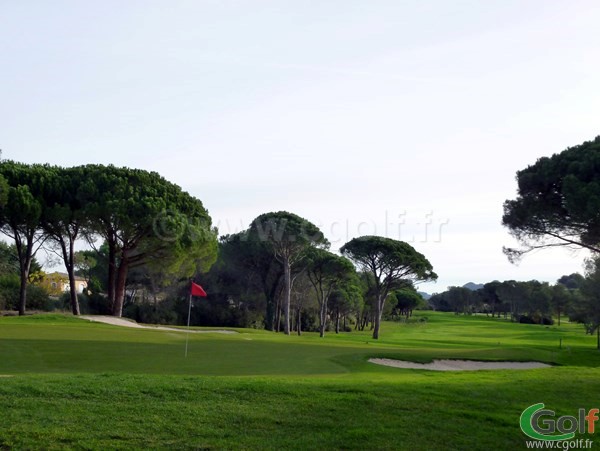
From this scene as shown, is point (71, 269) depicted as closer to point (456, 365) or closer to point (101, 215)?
point (101, 215)

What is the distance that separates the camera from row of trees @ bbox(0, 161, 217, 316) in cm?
3878

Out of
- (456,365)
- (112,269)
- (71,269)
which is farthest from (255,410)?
(112,269)

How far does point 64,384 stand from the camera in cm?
1095

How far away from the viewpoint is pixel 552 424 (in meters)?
10.3

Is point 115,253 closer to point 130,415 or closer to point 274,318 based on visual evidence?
point 274,318

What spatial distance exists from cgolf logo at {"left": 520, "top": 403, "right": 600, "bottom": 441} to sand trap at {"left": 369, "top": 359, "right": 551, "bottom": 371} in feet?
38.9

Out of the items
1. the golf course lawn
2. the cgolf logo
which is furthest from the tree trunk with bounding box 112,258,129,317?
the cgolf logo

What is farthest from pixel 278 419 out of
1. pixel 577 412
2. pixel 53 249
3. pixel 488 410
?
pixel 53 249

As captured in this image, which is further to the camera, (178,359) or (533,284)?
(533,284)

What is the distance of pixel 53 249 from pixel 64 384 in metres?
36.4

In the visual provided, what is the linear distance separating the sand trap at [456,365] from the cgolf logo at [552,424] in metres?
11.8

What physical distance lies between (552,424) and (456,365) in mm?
16194

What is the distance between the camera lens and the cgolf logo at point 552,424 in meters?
9.59

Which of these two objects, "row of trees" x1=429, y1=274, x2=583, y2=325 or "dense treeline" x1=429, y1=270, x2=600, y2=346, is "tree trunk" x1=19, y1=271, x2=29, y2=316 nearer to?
"dense treeline" x1=429, y1=270, x2=600, y2=346
